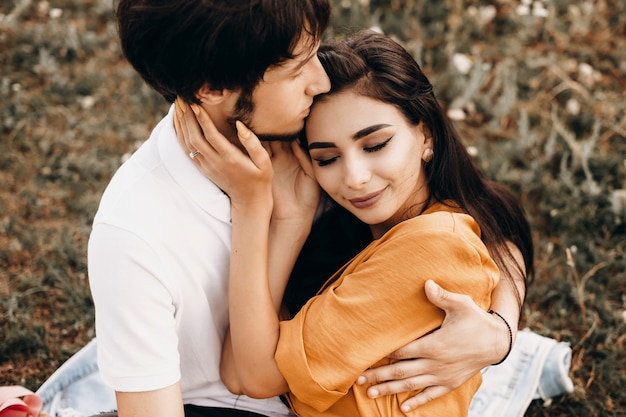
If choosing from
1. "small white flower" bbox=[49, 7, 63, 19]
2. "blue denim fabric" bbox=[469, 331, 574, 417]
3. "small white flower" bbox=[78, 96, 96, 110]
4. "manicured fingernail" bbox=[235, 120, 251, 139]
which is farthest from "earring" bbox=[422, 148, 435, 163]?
"small white flower" bbox=[49, 7, 63, 19]

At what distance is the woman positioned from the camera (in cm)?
215

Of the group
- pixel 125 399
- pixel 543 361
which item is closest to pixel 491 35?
pixel 543 361

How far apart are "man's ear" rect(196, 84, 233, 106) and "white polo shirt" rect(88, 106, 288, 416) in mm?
202

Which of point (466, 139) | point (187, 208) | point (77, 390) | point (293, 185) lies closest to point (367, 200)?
point (293, 185)

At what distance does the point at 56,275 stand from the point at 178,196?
1.88 meters

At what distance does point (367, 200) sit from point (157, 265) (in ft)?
2.54

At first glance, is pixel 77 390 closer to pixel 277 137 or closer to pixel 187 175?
pixel 187 175

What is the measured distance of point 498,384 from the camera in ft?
10.7

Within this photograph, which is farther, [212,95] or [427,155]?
[427,155]

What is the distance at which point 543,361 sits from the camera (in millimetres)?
3236

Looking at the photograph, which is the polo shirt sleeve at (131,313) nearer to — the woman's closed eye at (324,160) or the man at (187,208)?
the man at (187,208)

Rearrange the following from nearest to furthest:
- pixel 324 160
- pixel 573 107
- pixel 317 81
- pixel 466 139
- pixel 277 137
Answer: pixel 317 81 → pixel 277 137 → pixel 324 160 → pixel 573 107 → pixel 466 139

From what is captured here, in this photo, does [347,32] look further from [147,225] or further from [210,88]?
[147,225]

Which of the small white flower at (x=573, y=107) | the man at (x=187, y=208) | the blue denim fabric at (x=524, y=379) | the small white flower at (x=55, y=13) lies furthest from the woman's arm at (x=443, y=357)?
the small white flower at (x=55, y=13)
